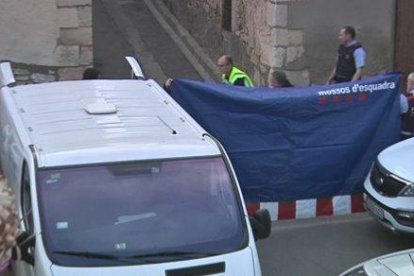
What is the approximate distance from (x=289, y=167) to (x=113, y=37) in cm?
954

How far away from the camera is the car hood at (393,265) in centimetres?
540

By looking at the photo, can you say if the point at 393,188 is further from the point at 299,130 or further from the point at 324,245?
the point at 299,130

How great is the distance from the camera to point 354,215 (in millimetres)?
10188

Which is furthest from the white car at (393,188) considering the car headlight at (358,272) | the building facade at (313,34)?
the building facade at (313,34)

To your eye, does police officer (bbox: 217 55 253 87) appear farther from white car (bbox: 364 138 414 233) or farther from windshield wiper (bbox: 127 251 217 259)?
windshield wiper (bbox: 127 251 217 259)

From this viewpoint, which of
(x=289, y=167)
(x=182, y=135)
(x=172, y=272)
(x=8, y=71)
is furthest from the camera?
(x=289, y=167)

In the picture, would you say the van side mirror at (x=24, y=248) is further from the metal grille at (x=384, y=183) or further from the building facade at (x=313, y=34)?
the building facade at (x=313, y=34)

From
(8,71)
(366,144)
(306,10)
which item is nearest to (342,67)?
(306,10)

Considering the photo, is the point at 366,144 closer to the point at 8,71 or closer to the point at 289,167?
the point at 289,167

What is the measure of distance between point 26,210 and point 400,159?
14.1 ft

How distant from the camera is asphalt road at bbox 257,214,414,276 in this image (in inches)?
346

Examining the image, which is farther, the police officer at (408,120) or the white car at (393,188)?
the police officer at (408,120)

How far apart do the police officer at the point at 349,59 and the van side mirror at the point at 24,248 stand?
24.9 feet

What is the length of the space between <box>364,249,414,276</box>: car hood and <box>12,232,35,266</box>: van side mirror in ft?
7.50
